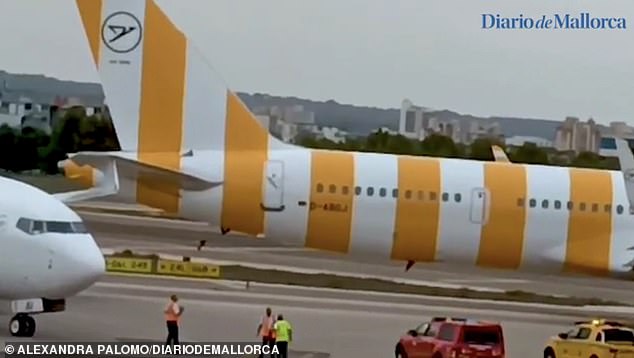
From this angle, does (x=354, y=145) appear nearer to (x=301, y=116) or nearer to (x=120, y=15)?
(x=301, y=116)

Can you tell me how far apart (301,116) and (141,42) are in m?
27.6

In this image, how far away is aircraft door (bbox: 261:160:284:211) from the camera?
28000mm

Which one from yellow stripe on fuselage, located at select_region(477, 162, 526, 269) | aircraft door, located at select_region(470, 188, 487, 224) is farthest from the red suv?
yellow stripe on fuselage, located at select_region(477, 162, 526, 269)

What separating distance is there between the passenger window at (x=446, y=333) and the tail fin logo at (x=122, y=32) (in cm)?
1200

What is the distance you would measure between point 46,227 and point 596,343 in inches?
357

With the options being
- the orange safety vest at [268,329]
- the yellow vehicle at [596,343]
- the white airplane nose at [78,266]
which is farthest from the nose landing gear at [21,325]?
the yellow vehicle at [596,343]

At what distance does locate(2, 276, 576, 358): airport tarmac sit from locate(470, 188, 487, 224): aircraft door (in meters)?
2.39

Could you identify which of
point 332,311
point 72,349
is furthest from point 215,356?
point 332,311

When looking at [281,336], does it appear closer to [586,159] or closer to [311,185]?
[311,185]

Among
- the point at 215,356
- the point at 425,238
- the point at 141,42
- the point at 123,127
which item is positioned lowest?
the point at 215,356

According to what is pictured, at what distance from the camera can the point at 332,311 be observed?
29812 mm

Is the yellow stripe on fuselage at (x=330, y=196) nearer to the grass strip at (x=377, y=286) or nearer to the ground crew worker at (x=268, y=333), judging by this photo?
the ground crew worker at (x=268, y=333)

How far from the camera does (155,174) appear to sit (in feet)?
90.6

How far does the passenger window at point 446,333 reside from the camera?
20.9 meters
